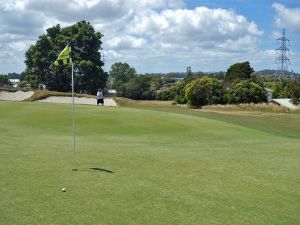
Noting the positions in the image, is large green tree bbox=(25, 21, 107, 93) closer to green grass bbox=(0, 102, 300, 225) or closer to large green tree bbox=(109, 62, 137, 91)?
green grass bbox=(0, 102, 300, 225)

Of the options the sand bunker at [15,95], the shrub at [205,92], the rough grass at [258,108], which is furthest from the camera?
the shrub at [205,92]

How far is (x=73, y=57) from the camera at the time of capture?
78875mm

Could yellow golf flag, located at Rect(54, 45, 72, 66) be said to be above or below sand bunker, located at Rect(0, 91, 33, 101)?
above

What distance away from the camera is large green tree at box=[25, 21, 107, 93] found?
258 ft

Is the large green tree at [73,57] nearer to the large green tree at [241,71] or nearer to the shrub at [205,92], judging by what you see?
the shrub at [205,92]

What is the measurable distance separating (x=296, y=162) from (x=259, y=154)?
192 cm

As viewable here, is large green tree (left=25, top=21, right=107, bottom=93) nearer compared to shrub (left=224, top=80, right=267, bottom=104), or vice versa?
shrub (left=224, top=80, right=267, bottom=104)

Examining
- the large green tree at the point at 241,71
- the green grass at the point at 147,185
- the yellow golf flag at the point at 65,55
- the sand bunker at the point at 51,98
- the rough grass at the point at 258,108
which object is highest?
the large green tree at the point at 241,71

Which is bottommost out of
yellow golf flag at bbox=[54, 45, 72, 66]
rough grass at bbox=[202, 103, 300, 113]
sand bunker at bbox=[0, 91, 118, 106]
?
rough grass at bbox=[202, 103, 300, 113]

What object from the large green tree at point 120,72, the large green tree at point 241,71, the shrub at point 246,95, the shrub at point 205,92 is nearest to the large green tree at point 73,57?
the shrub at point 205,92

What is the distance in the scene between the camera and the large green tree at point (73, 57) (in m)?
78.6

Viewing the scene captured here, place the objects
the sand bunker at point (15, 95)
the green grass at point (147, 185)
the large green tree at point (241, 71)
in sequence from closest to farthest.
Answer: the green grass at point (147, 185) < the sand bunker at point (15, 95) < the large green tree at point (241, 71)

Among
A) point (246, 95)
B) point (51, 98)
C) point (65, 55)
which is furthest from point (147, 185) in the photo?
point (246, 95)

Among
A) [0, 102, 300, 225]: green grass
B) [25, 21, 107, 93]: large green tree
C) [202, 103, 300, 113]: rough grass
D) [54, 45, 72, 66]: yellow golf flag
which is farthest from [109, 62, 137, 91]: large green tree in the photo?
[54, 45, 72, 66]: yellow golf flag
